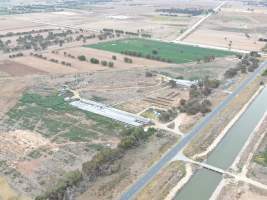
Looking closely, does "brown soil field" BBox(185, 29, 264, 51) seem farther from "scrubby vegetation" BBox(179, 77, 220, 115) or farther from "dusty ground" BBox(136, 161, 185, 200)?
"dusty ground" BBox(136, 161, 185, 200)

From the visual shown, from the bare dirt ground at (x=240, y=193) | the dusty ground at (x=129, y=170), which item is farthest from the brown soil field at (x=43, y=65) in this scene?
the bare dirt ground at (x=240, y=193)

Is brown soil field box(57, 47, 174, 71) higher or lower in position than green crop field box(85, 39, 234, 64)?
lower

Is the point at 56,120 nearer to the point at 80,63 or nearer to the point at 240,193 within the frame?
the point at 240,193

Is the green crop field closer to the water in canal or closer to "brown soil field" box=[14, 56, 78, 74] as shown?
"brown soil field" box=[14, 56, 78, 74]

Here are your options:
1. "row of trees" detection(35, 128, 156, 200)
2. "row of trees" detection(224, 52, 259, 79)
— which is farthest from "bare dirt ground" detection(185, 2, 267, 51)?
"row of trees" detection(35, 128, 156, 200)

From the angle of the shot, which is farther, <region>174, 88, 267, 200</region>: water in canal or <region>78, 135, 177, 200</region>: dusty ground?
<region>174, 88, 267, 200</region>: water in canal

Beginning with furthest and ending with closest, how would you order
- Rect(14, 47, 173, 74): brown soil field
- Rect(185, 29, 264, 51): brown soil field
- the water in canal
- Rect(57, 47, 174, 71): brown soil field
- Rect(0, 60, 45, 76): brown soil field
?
1. Rect(185, 29, 264, 51): brown soil field
2. Rect(57, 47, 174, 71): brown soil field
3. Rect(14, 47, 173, 74): brown soil field
4. Rect(0, 60, 45, 76): brown soil field
5. the water in canal

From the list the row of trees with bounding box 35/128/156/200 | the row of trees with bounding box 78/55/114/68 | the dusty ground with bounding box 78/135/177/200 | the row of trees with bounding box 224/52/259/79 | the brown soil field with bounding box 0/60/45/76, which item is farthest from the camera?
the row of trees with bounding box 78/55/114/68

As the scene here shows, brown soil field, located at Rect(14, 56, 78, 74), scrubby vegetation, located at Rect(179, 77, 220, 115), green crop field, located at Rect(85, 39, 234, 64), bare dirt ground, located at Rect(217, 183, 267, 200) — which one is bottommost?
bare dirt ground, located at Rect(217, 183, 267, 200)
